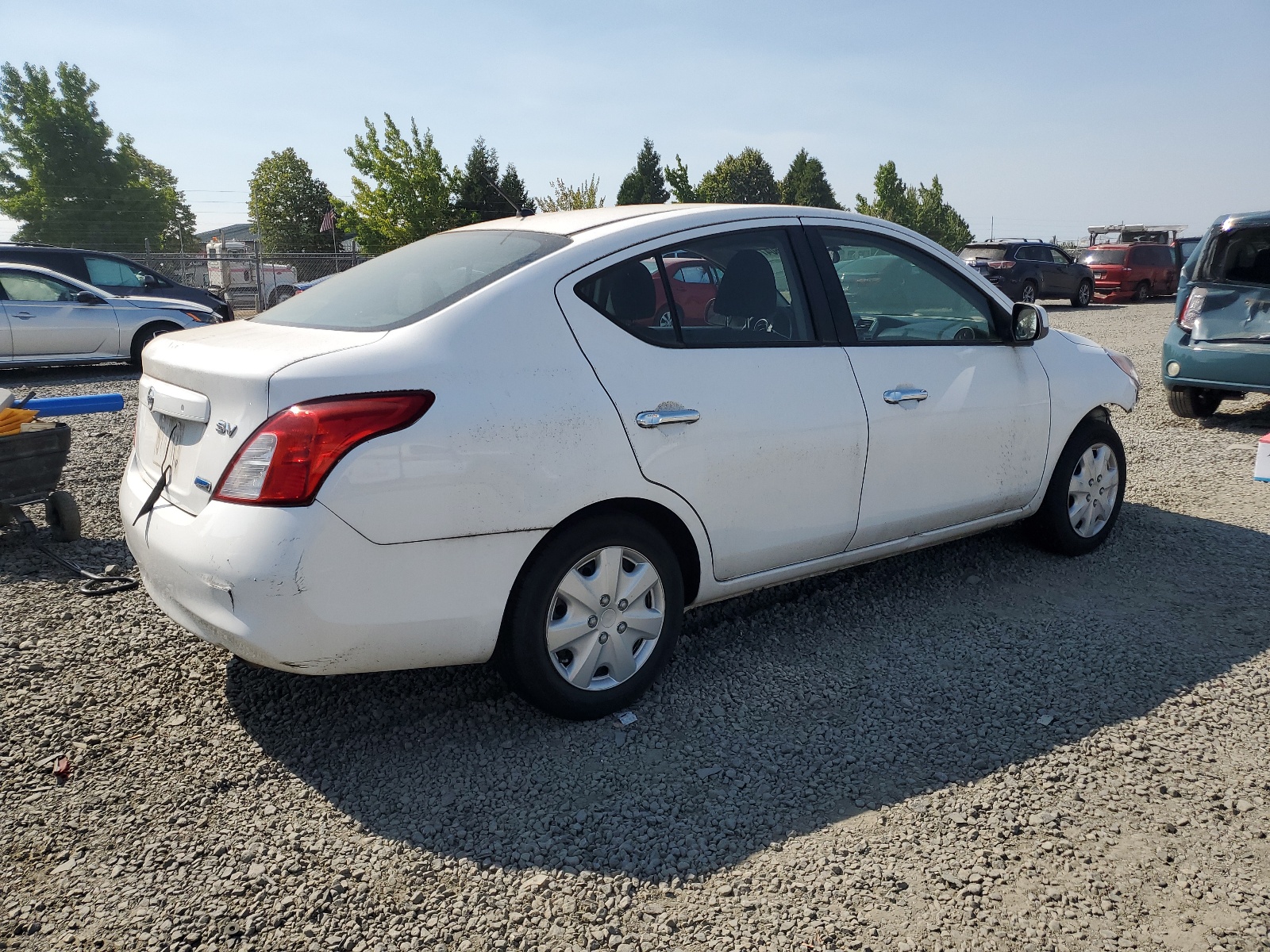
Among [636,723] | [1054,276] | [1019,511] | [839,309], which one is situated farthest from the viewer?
[1054,276]

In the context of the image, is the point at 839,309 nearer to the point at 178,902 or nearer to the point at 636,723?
the point at 636,723

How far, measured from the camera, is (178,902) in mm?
2410

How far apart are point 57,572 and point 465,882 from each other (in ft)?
10.6

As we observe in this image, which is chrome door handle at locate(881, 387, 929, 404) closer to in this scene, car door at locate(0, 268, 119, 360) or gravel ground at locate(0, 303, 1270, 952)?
gravel ground at locate(0, 303, 1270, 952)

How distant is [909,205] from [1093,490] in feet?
214

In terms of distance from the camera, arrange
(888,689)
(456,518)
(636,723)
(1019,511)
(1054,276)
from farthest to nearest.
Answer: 1. (1054,276)
2. (1019,511)
3. (888,689)
4. (636,723)
5. (456,518)

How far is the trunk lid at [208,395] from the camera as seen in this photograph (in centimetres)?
279

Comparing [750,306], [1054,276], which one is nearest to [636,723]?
[750,306]

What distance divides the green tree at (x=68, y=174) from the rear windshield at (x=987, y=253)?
60512 mm

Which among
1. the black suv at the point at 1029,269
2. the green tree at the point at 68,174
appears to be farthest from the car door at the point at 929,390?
the green tree at the point at 68,174

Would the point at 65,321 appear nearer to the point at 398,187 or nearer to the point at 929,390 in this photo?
the point at 929,390

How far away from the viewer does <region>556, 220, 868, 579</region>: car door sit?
3.21 metres

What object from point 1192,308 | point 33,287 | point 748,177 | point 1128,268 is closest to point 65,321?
point 33,287

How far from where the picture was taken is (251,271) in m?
31.8
